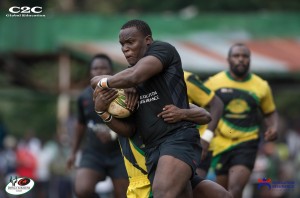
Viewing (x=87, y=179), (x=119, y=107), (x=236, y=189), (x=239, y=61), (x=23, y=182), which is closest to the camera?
(x=119, y=107)

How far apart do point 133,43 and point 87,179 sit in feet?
13.2

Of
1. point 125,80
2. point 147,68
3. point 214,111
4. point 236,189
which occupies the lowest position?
point 236,189

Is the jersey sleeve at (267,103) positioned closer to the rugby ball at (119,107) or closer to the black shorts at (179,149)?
the black shorts at (179,149)

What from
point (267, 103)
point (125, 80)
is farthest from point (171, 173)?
point (267, 103)

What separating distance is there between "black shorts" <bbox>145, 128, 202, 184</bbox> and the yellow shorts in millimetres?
272

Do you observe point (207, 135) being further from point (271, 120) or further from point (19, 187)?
point (19, 187)

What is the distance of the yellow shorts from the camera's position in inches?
385

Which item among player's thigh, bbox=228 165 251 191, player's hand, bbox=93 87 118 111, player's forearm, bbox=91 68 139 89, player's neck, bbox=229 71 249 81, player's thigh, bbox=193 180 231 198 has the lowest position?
player's thigh, bbox=228 165 251 191

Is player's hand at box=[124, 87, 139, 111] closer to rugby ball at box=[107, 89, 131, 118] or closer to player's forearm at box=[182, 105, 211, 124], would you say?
rugby ball at box=[107, 89, 131, 118]

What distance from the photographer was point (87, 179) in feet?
42.5

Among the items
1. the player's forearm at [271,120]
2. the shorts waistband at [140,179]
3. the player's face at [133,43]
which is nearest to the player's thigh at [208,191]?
the shorts waistband at [140,179]

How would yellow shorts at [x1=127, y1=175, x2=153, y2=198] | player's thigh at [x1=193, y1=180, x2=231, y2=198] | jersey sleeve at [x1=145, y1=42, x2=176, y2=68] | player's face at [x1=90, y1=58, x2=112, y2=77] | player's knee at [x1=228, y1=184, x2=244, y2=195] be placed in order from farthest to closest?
player's face at [x1=90, y1=58, x2=112, y2=77] → player's knee at [x1=228, y1=184, x2=244, y2=195] → yellow shorts at [x1=127, y1=175, x2=153, y2=198] → player's thigh at [x1=193, y1=180, x2=231, y2=198] → jersey sleeve at [x1=145, y1=42, x2=176, y2=68]

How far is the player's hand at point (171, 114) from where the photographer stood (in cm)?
933

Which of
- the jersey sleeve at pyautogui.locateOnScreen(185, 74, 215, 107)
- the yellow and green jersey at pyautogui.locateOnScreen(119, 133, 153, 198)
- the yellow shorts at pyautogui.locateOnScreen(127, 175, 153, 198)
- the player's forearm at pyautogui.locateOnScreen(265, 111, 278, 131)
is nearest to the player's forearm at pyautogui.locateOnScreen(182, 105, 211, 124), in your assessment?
the yellow and green jersey at pyautogui.locateOnScreen(119, 133, 153, 198)
